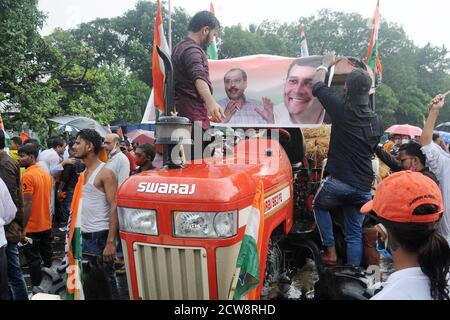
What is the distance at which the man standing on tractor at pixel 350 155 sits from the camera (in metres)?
3.59

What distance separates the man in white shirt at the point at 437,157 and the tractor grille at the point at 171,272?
1.99m

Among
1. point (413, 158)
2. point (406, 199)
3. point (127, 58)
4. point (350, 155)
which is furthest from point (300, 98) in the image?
point (127, 58)

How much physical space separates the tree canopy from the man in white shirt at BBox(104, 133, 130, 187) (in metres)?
7.11

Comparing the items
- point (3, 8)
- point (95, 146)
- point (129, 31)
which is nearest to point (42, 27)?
point (3, 8)

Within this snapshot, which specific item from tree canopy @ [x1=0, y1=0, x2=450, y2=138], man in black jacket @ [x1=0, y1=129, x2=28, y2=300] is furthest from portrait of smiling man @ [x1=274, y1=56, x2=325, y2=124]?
tree canopy @ [x1=0, y1=0, x2=450, y2=138]

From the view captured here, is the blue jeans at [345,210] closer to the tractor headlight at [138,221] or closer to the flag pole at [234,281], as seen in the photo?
the flag pole at [234,281]

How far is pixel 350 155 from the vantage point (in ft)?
12.0

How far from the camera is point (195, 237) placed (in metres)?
2.49

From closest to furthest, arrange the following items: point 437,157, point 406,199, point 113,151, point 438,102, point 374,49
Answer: point 406,199, point 438,102, point 437,157, point 113,151, point 374,49

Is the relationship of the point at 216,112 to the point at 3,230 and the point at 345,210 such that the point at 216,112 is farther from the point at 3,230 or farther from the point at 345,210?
the point at 3,230

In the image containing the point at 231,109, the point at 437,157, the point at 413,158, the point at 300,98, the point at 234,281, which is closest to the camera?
the point at 234,281

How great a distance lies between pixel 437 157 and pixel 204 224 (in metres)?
2.14

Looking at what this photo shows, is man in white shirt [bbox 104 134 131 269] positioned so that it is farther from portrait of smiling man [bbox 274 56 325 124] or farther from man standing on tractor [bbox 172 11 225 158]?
portrait of smiling man [bbox 274 56 325 124]
